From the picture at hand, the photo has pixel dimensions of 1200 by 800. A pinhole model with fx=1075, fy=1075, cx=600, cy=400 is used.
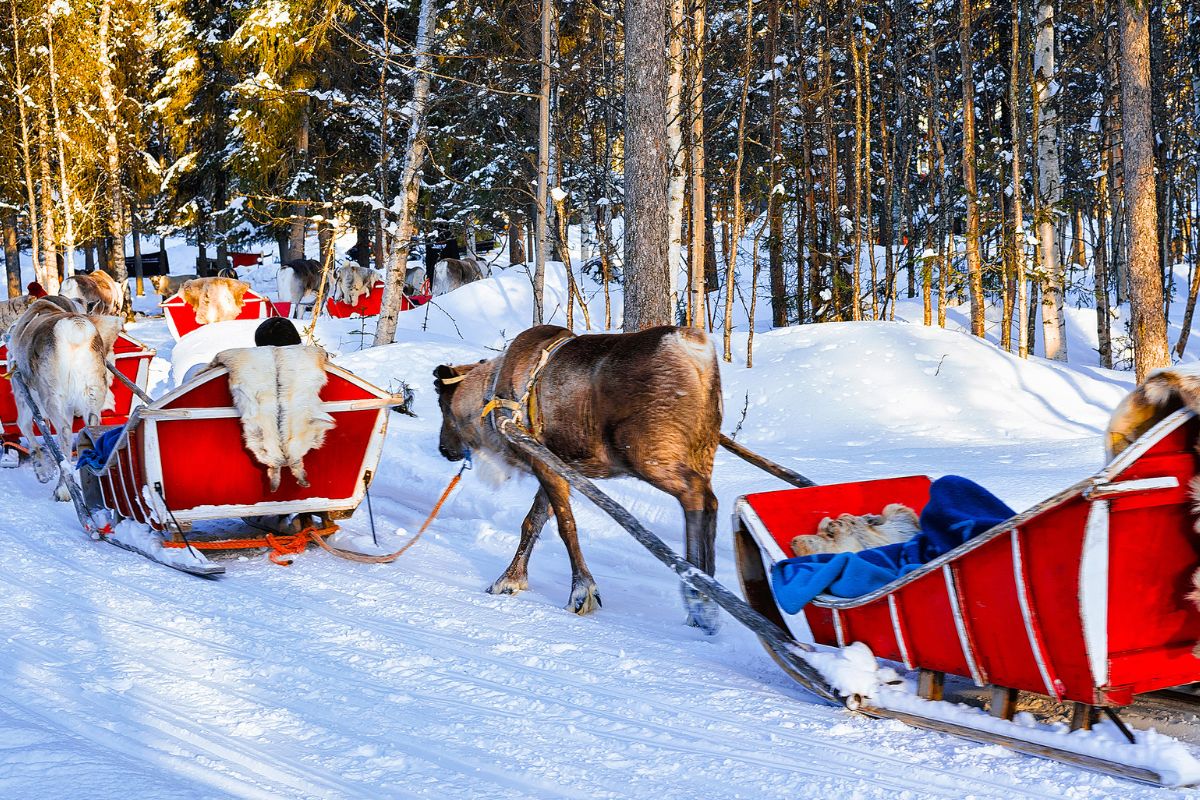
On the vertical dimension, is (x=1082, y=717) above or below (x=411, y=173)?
below

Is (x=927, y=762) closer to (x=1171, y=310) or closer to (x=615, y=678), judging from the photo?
(x=615, y=678)

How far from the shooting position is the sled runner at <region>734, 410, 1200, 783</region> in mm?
2834

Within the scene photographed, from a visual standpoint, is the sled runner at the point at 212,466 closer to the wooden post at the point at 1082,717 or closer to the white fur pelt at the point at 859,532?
the white fur pelt at the point at 859,532

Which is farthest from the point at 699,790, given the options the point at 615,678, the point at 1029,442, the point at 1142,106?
the point at 1142,106

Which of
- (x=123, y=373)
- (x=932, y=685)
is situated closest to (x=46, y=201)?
(x=123, y=373)

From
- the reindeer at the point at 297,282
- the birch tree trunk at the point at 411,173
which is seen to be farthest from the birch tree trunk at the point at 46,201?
the birch tree trunk at the point at 411,173

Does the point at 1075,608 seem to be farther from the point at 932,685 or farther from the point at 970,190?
the point at 970,190

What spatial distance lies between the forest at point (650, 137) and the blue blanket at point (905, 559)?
5429 millimetres

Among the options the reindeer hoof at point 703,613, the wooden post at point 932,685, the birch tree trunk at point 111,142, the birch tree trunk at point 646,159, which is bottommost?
the reindeer hoof at point 703,613

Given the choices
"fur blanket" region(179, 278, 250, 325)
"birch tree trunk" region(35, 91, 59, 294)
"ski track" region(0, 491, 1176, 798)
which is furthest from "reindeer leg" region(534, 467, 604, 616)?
"birch tree trunk" region(35, 91, 59, 294)

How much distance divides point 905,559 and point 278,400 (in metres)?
3.93

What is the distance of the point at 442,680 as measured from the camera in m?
4.30

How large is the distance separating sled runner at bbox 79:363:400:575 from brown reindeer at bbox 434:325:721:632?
1.00 meters

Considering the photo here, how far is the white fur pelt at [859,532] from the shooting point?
430 centimetres
